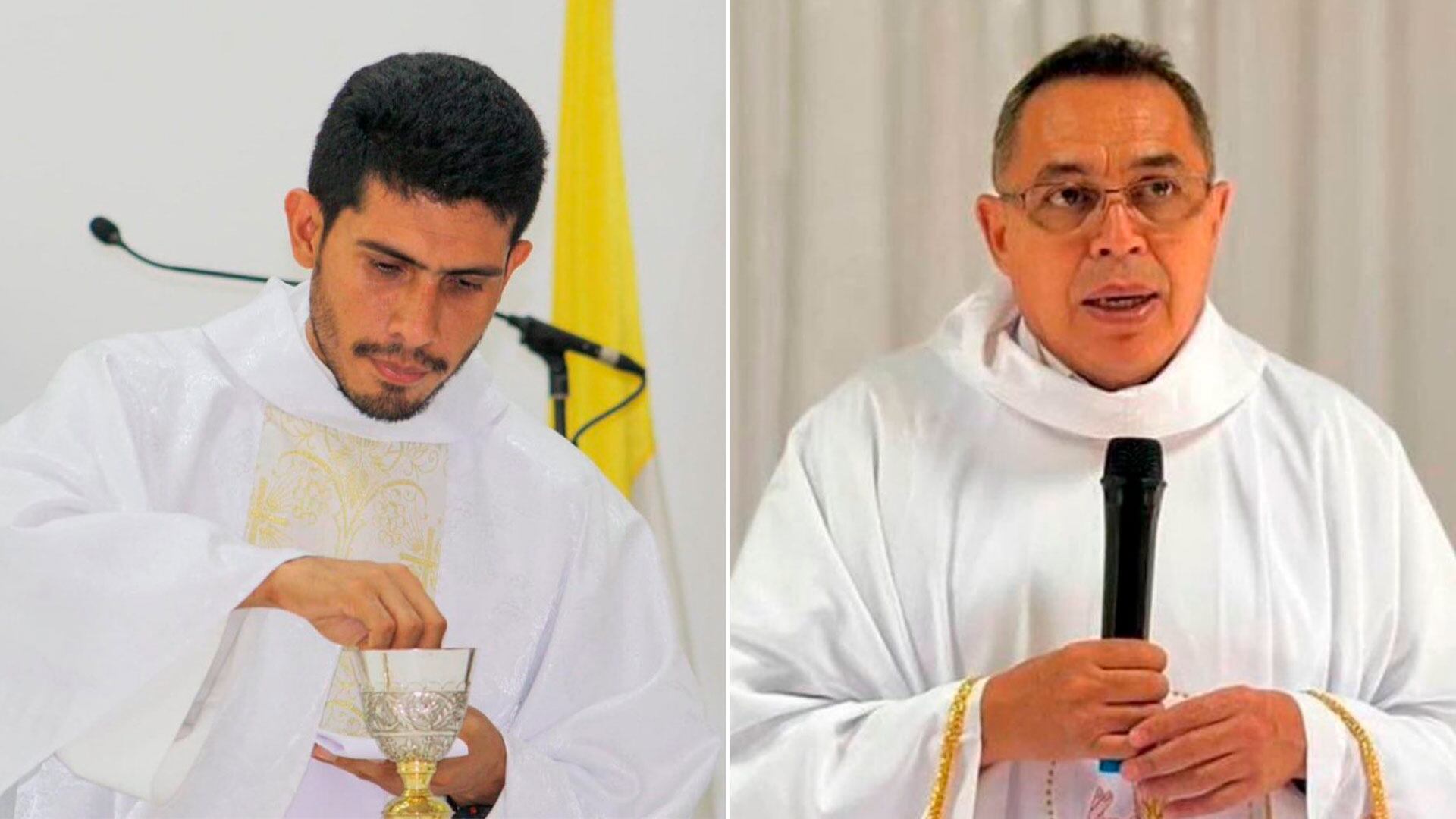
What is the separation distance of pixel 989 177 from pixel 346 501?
1384 millimetres

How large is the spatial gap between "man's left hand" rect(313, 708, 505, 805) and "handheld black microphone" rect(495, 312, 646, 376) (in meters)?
0.66

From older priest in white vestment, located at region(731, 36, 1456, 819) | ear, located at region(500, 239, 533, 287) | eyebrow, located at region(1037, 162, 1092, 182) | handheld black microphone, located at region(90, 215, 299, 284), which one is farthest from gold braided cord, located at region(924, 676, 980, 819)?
A: handheld black microphone, located at region(90, 215, 299, 284)

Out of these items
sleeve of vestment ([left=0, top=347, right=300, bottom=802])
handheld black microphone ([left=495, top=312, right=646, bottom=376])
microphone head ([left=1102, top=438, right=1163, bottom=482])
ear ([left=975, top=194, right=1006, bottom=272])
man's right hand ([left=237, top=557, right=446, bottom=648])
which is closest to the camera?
sleeve of vestment ([left=0, top=347, right=300, bottom=802])

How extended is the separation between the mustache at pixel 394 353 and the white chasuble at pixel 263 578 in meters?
0.06

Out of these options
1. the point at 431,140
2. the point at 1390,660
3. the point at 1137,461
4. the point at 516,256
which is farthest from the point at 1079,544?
the point at 431,140

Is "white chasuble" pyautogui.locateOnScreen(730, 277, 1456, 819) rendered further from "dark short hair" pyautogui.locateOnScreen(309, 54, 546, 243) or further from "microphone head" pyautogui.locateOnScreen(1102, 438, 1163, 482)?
"dark short hair" pyautogui.locateOnScreen(309, 54, 546, 243)

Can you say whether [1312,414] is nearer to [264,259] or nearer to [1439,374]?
[1439,374]

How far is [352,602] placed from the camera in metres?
3.50

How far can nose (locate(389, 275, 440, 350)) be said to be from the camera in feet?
12.0

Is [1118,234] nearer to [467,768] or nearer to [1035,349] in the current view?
[1035,349]

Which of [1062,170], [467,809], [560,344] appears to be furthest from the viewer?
[1062,170]

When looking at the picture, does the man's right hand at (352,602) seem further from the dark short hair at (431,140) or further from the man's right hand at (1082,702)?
the man's right hand at (1082,702)

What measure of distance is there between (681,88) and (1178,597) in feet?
4.29

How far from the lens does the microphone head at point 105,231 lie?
3.62 m
